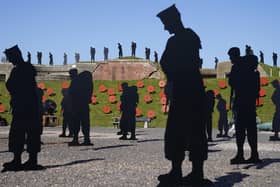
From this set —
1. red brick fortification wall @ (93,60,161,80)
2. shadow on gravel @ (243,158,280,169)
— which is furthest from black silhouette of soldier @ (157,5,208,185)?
red brick fortification wall @ (93,60,161,80)

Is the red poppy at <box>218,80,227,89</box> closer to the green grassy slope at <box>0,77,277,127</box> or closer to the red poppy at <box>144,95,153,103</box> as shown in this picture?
the green grassy slope at <box>0,77,277,127</box>

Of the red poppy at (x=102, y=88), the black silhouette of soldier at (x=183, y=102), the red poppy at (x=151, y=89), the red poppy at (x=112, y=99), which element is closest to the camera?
the black silhouette of soldier at (x=183, y=102)

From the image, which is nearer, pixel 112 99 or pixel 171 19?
pixel 171 19

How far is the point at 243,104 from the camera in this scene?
10391 millimetres

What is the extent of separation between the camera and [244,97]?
10.4 metres

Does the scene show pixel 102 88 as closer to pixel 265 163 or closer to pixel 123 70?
pixel 123 70

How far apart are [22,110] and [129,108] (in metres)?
10.5

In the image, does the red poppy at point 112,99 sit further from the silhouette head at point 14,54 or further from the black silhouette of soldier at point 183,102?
the black silhouette of soldier at point 183,102

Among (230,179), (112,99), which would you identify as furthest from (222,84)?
(230,179)

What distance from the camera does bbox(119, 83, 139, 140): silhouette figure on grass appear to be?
19.3m

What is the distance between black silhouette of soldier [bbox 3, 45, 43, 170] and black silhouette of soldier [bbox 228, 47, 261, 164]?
176 inches

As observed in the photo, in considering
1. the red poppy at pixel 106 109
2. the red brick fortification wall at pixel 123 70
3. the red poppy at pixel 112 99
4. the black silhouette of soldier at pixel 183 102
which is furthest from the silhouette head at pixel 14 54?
the red brick fortification wall at pixel 123 70

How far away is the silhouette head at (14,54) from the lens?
369 inches

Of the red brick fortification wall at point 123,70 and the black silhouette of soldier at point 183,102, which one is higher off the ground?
the red brick fortification wall at point 123,70
